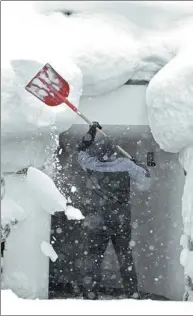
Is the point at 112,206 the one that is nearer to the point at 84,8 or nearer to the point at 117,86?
the point at 117,86

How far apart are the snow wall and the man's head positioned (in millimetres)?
137

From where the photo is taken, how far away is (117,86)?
2.62 metres

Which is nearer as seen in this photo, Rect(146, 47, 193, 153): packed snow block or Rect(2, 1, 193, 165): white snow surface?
Rect(2, 1, 193, 165): white snow surface

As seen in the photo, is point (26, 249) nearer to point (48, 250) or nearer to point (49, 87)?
point (48, 250)

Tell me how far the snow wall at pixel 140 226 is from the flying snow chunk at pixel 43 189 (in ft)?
0.17

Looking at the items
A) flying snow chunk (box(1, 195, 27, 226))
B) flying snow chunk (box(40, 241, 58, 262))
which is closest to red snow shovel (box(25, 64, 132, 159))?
flying snow chunk (box(1, 195, 27, 226))

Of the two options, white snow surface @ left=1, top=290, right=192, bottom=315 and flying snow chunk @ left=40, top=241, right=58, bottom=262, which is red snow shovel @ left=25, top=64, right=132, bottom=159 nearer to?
flying snow chunk @ left=40, top=241, right=58, bottom=262

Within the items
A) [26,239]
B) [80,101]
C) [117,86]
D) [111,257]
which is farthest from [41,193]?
[111,257]

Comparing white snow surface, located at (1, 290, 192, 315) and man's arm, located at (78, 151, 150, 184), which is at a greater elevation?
man's arm, located at (78, 151, 150, 184)

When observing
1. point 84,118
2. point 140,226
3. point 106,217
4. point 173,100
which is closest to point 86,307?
point 84,118

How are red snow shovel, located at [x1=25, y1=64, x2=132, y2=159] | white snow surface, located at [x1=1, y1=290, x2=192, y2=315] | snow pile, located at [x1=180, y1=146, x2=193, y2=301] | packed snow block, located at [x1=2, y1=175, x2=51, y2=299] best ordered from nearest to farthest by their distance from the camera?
white snow surface, located at [x1=1, y1=290, x2=192, y2=315]
red snow shovel, located at [x1=25, y1=64, x2=132, y2=159]
packed snow block, located at [x1=2, y1=175, x2=51, y2=299]
snow pile, located at [x1=180, y1=146, x2=193, y2=301]

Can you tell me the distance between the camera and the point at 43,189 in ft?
8.21

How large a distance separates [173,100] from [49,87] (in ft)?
2.10

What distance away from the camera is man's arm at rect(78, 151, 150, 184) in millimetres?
2811
